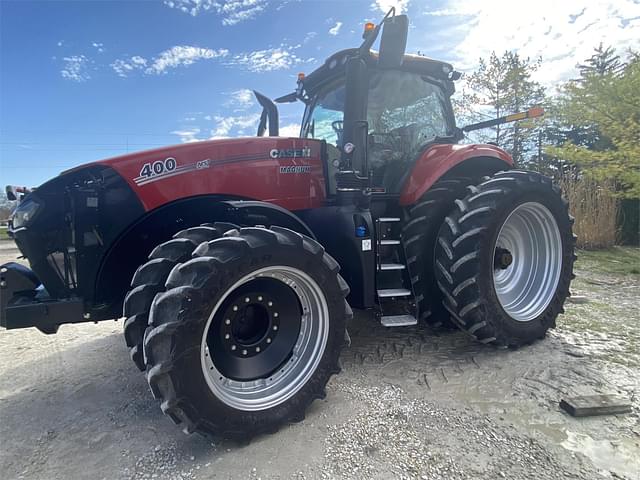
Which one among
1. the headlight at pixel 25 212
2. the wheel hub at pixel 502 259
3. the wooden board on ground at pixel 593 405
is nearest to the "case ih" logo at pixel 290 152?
the headlight at pixel 25 212

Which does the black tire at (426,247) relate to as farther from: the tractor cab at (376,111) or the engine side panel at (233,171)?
the engine side panel at (233,171)

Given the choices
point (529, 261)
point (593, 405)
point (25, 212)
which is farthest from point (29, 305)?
point (529, 261)

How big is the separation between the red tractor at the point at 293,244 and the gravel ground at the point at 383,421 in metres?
0.21

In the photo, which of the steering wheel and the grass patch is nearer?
the steering wheel

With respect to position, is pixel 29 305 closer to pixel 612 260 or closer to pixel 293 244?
pixel 293 244

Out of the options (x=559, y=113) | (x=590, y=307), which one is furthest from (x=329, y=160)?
(x=559, y=113)

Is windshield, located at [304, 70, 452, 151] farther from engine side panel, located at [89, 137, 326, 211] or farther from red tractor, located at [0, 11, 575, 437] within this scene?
engine side panel, located at [89, 137, 326, 211]

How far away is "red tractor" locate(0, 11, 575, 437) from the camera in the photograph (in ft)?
7.14

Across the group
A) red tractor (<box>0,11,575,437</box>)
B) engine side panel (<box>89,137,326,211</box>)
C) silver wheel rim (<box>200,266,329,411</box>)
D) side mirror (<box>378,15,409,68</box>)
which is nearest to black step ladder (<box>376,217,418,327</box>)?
red tractor (<box>0,11,575,437</box>)

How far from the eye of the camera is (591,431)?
7.27 feet

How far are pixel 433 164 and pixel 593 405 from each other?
2132 millimetres

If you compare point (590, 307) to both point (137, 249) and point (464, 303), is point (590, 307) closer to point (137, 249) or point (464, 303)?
point (464, 303)

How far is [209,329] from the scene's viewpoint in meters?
2.34

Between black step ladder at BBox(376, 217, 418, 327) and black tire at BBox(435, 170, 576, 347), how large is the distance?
0.95 ft
